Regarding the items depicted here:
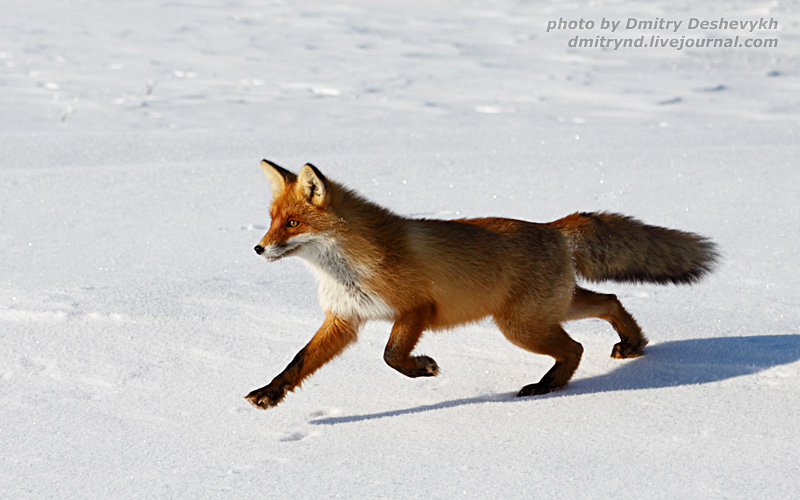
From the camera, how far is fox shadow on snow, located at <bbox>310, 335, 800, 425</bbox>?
12.8 ft

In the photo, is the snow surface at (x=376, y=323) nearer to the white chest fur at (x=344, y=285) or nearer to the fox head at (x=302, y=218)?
the white chest fur at (x=344, y=285)

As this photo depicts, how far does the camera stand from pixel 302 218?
12.9 ft

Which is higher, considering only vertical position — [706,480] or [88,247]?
[706,480]

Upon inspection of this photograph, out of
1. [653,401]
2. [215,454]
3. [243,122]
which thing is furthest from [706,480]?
[243,122]

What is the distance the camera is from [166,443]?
3.43m

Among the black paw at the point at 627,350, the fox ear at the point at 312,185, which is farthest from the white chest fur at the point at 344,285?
the black paw at the point at 627,350

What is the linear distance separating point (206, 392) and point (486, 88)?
345 inches

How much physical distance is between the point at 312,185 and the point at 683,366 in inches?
75.0

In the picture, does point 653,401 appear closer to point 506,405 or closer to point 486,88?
point 506,405

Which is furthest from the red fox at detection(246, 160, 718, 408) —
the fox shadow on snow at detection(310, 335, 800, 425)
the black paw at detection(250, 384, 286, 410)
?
the fox shadow on snow at detection(310, 335, 800, 425)

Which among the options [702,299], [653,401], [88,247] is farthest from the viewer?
[88,247]

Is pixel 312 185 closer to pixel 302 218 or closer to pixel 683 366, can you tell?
pixel 302 218

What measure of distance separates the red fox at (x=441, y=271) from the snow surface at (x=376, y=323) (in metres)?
0.21

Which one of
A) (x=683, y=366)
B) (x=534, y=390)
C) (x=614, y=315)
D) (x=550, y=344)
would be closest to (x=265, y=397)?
(x=534, y=390)
